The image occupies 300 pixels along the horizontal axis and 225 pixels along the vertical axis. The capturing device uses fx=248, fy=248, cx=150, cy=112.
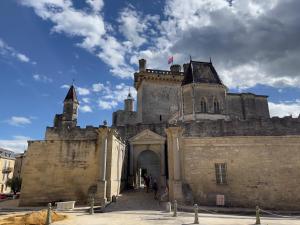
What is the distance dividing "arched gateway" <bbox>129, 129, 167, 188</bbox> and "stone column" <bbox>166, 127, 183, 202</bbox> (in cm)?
741

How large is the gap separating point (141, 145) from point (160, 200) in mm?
8748

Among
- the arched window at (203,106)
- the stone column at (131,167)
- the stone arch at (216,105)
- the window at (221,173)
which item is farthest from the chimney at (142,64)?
the window at (221,173)

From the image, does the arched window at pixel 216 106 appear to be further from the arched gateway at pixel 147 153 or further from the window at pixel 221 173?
the window at pixel 221 173

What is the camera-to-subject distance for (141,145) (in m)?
22.8

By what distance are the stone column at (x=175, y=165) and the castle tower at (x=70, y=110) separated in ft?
59.9

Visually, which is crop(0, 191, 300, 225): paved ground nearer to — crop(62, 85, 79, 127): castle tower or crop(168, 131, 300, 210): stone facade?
crop(168, 131, 300, 210): stone facade

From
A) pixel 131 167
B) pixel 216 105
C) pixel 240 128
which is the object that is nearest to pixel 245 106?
pixel 216 105

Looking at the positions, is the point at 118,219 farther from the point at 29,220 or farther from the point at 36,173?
the point at 36,173

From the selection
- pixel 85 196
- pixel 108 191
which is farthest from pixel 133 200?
pixel 85 196

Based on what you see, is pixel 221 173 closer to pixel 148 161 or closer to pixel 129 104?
pixel 148 161

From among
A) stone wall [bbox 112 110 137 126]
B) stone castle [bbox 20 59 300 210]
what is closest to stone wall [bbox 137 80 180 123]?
stone wall [bbox 112 110 137 126]

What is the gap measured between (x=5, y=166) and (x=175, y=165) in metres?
36.3

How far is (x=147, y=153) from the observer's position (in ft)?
74.5

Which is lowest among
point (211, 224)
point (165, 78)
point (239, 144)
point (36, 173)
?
point (211, 224)
